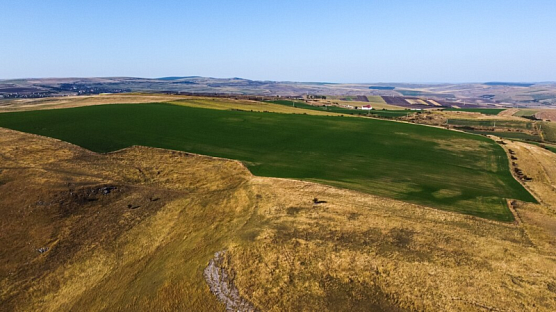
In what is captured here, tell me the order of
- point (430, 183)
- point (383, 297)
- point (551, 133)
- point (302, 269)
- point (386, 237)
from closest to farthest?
point (383, 297)
point (302, 269)
point (386, 237)
point (430, 183)
point (551, 133)

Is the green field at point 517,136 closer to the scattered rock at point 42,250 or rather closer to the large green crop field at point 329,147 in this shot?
the large green crop field at point 329,147

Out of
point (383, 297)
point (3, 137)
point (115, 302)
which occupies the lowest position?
point (115, 302)

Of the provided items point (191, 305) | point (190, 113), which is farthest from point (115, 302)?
point (190, 113)

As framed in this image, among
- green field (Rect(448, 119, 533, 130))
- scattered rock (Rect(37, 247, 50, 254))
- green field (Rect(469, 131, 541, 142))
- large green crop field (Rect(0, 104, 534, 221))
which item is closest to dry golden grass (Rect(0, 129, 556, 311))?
scattered rock (Rect(37, 247, 50, 254))

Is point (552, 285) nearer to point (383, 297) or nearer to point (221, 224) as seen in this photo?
point (383, 297)

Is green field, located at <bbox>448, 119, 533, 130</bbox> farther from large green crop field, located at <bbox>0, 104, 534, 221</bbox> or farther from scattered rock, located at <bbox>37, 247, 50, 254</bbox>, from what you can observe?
scattered rock, located at <bbox>37, 247, 50, 254</bbox>

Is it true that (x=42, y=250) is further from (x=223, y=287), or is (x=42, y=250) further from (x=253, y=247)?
(x=253, y=247)
